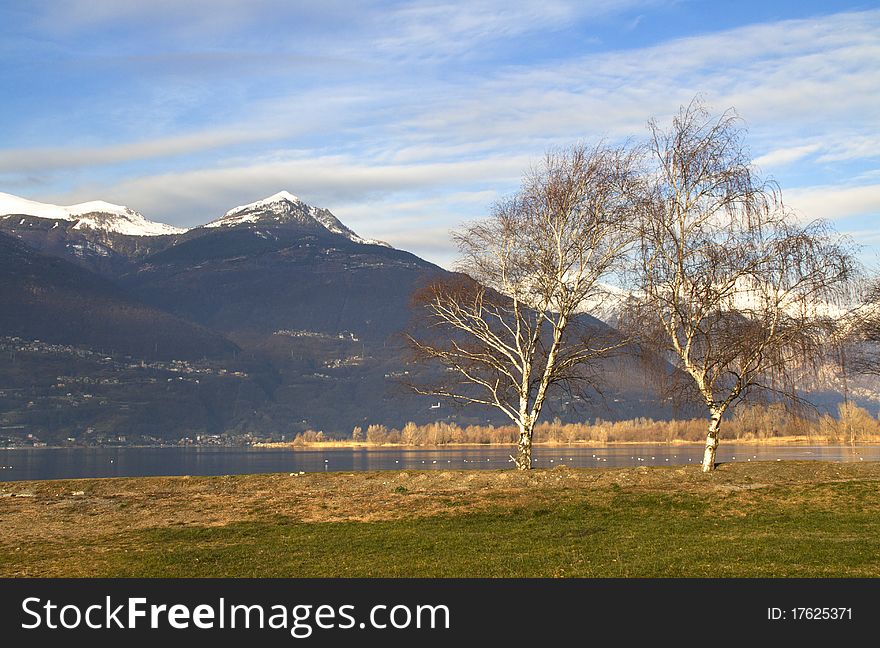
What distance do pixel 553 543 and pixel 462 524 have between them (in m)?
5.38

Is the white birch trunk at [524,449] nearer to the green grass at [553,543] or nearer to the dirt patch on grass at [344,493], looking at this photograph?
the dirt patch on grass at [344,493]

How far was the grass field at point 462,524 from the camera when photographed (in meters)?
23.7

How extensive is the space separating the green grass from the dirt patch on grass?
114 centimetres

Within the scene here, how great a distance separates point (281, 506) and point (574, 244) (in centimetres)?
2125

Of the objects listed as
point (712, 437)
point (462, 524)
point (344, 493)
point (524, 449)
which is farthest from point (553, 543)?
point (524, 449)

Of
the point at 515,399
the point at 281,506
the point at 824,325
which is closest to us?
the point at 281,506

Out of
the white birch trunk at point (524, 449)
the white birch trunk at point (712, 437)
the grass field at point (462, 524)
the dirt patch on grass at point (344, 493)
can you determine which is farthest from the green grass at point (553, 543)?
the white birch trunk at point (524, 449)

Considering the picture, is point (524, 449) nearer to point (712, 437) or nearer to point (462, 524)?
point (712, 437)

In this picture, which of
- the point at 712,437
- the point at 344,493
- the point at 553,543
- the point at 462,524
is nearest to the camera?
the point at 553,543

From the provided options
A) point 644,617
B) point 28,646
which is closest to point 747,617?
point 644,617

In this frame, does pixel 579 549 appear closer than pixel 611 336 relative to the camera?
Yes

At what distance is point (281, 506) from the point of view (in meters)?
37.2

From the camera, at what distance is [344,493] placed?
42.1 metres

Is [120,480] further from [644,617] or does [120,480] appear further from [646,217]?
[644,617]
